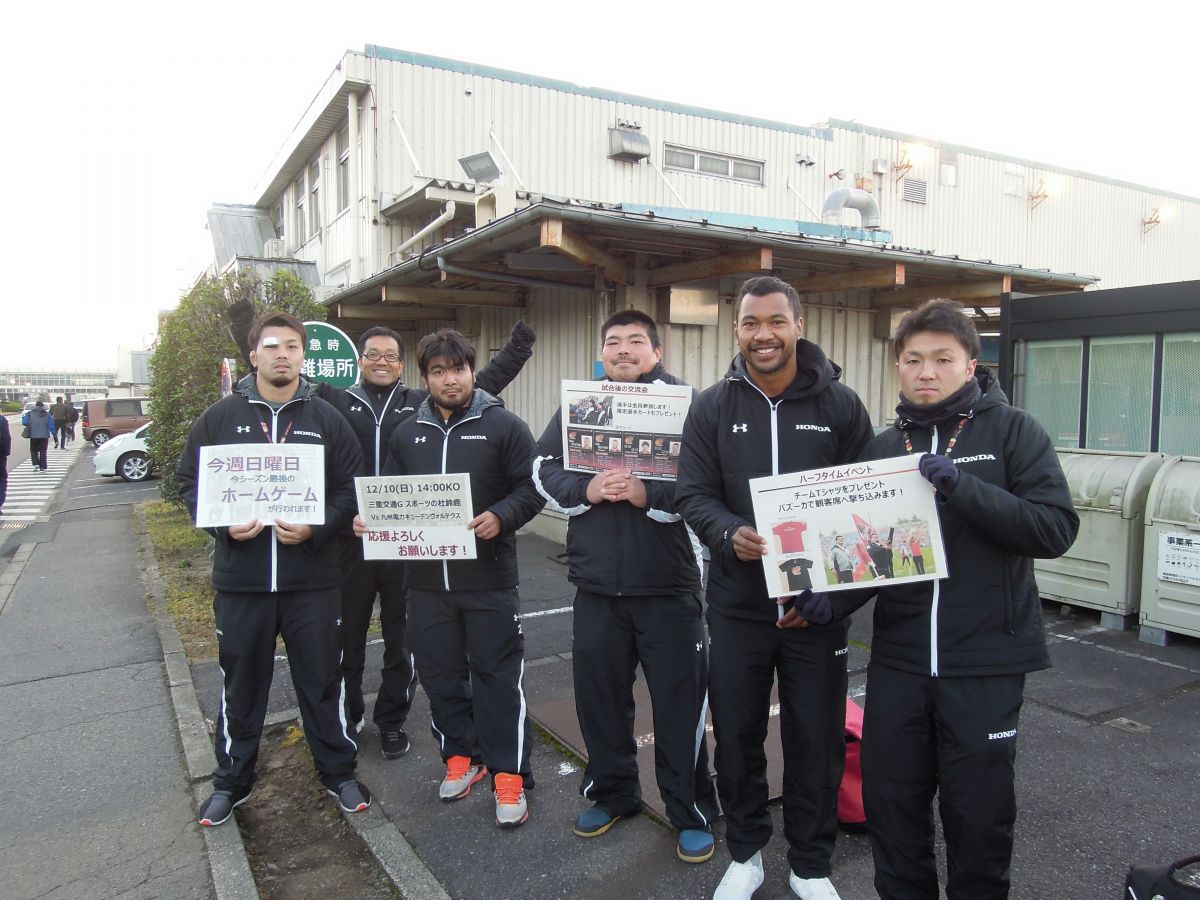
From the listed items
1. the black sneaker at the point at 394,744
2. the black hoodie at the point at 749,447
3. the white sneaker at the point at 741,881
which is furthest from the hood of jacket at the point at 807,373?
the black sneaker at the point at 394,744

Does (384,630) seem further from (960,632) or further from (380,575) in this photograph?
(960,632)

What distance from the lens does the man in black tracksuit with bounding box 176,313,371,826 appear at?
362 cm

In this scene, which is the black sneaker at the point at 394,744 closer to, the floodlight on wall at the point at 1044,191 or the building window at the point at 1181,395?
the building window at the point at 1181,395

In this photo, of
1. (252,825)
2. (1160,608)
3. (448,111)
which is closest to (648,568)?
(252,825)

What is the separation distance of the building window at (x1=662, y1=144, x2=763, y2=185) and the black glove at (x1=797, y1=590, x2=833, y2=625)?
14.7 m

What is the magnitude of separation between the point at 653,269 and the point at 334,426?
534 centimetres

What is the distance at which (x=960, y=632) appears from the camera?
241cm

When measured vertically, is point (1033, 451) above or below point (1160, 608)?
above

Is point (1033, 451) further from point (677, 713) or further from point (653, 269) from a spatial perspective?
point (653, 269)

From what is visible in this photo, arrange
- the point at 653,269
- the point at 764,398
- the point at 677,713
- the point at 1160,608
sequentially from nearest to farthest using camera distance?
1. the point at 764,398
2. the point at 677,713
3. the point at 1160,608
4. the point at 653,269

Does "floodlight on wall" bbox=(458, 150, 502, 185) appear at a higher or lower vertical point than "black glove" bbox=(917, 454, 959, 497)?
higher

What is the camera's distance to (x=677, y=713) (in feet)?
10.7

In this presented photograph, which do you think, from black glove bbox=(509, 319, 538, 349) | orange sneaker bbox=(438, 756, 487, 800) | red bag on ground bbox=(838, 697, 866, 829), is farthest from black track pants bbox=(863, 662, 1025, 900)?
black glove bbox=(509, 319, 538, 349)

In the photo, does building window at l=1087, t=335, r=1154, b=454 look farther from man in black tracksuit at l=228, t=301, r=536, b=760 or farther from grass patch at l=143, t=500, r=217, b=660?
grass patch at l=143, t=500, r=217, b=660
